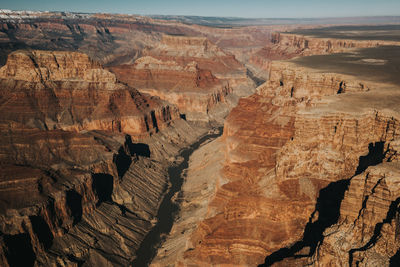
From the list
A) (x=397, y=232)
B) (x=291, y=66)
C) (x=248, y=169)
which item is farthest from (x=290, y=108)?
(x=397, y=232)

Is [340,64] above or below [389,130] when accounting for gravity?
above

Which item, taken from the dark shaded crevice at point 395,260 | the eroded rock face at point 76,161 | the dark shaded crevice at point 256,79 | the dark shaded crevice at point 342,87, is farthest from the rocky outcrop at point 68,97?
the dark shaded crevice at point 256,79

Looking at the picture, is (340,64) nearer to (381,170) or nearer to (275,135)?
(275,135)

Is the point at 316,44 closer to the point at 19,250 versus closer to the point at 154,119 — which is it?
the point at 154,119

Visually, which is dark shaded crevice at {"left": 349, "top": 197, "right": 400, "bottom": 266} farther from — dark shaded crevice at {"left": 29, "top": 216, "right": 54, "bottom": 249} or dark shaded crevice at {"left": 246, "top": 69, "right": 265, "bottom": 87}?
dark shaded crevice at {"left": 246, "top": 69, "right": 265, "bottom": 87}

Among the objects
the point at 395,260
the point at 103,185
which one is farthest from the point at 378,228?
the point at 103,185

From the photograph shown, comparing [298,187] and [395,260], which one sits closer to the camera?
[395,260]
